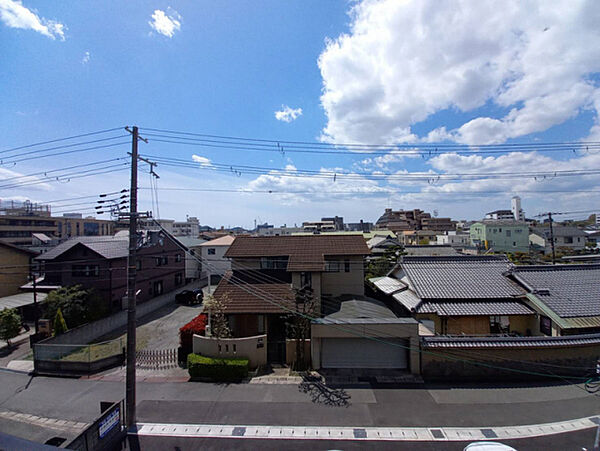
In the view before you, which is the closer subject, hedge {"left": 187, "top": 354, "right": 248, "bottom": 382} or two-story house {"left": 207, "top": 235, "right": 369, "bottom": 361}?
hedge {"left": 187, "top": 354, "right": 248, "bottom": 382}

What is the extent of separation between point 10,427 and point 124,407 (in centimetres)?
430

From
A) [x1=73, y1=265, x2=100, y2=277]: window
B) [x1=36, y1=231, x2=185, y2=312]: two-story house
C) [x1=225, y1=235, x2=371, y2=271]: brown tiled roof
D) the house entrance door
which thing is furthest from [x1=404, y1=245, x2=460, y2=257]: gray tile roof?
[x1=73, y1=265, x2=100, y2=277]: window

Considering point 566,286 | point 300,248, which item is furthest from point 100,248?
point 566,286

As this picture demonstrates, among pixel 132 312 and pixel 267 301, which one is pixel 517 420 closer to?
pixel 267 301

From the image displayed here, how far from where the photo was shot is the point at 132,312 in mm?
10164

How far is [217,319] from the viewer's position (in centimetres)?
1528

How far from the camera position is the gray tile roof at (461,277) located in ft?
55.4

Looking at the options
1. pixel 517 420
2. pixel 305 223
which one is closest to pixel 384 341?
pixel 517 420

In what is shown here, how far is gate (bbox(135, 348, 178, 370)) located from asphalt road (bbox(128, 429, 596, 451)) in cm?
596

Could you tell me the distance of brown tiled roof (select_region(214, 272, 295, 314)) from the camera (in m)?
16.3

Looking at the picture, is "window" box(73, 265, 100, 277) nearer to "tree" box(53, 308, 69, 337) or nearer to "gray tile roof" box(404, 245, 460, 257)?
"tree" box(53, 308, 69, 337)

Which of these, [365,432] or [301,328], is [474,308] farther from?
[365,432]

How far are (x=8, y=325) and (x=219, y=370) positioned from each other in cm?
1590

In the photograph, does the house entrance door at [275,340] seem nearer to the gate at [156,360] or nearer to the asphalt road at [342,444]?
the gate at [156,360]
